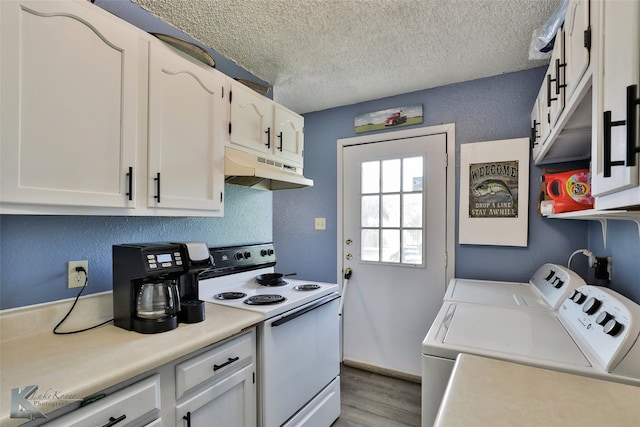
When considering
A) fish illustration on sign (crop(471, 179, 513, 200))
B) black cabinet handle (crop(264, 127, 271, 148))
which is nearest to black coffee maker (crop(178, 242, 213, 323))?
black cabinet handle (crop(264, 127, 271, 148))

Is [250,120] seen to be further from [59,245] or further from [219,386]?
[219,386]

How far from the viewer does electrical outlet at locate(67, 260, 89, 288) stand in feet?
4.26

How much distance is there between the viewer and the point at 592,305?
3.92 ft

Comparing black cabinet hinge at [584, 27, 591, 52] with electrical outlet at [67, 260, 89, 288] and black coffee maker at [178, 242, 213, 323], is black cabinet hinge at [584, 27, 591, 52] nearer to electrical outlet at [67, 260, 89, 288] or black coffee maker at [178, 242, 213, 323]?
black coffee maker at [178, 242, 213, 323]

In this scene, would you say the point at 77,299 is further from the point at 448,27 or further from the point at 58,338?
the point at 448,27

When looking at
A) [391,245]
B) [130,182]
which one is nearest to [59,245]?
[130,182]

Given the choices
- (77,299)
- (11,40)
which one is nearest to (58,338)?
(77,299)

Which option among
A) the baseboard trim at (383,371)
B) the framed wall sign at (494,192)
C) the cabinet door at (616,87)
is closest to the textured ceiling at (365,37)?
the framed wall sign at (494,192)

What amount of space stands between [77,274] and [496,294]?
2167 millimetres

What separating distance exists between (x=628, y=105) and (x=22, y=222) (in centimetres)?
180

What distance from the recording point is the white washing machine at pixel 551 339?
36.8 inches

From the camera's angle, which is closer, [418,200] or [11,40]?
[11,40]

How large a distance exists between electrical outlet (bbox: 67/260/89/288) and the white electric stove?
59cm

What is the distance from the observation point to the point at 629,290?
4.43 ft
